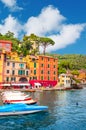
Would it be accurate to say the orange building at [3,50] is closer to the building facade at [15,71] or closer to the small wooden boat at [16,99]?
the building facade at [15,71]

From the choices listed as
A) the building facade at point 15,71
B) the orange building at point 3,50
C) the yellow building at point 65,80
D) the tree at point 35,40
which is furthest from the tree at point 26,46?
the yellow building at point 65,80

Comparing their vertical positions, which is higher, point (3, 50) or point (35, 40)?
point (35, 40)

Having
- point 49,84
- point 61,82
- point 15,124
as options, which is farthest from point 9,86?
point 15,124

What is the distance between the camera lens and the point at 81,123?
124 feet

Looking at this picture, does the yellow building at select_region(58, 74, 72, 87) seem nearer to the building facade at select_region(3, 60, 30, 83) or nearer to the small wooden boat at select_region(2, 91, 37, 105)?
the building facade at select_region(3, 60, 30, 83)

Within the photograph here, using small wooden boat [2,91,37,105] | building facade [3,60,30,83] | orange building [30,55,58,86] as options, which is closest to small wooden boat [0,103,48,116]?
small wooden boat [2,91,37,105]

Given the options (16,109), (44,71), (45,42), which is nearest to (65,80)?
(44,71)

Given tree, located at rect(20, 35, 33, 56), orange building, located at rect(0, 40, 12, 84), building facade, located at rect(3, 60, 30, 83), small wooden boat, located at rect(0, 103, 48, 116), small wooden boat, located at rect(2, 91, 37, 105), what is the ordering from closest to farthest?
1. small wooden boat, located at rect(0, 103, 48, 116)
2. small wooden boat, located at rect(2, 91, 37, 105)
3. orange building, located at rect(0, 40, 12, 84)
4. building facade, located at rect(3, 60, 30, 83)
5. tree, located at rect(20, 35, 33, 56)

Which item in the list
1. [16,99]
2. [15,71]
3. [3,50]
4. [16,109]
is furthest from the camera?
[15,71]

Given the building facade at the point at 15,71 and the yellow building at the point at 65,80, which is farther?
the yellow building at the point at 65,80

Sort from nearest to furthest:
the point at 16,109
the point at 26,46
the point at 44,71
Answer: the point at 16,109, the point at 44,71, the point at 26,46

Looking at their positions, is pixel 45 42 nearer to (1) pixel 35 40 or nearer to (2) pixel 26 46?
(1) pixel 35 40

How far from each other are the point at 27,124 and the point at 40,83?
259 ft

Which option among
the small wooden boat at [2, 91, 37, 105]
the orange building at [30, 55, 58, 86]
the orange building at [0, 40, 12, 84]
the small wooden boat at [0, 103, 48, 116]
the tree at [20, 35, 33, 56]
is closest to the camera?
the small wooden boat at [0, 103, 48, 116]
